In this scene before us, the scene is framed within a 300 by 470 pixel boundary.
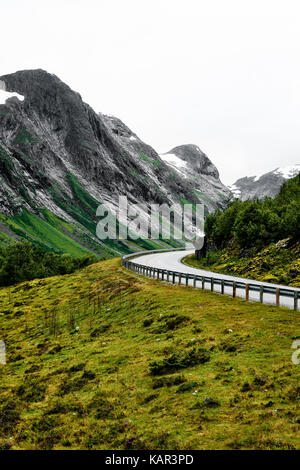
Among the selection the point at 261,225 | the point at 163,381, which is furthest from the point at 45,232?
the point at 163,381

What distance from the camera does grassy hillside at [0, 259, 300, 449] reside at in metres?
8.89

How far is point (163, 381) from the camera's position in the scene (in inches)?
475

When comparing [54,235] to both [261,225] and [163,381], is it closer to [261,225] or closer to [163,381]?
[261,225]

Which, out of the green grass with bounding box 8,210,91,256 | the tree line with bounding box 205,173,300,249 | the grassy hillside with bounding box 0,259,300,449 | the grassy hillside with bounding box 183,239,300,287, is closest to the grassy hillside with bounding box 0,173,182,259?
the green grass with bounding box 8,210,91,256

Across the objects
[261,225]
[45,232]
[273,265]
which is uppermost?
[261,225]

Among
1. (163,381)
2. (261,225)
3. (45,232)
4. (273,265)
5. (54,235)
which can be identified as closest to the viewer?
(163,381)

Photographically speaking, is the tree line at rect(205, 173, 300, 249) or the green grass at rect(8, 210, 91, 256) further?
the green grass at rect(8, 210, 91, 256)

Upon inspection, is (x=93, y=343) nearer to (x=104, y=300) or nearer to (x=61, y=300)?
(x=104, y=300)

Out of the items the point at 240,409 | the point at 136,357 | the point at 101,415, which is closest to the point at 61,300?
the point at 136,357

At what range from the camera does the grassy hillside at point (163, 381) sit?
889 centimetres

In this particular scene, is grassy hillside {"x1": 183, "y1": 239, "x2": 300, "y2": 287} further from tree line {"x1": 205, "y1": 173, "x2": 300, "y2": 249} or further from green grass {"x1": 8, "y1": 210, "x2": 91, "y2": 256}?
green grass {"x1": 8, "y1": 210, "x2": 91, "y2": 256}

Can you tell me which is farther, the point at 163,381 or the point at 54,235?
the point at 54,235
